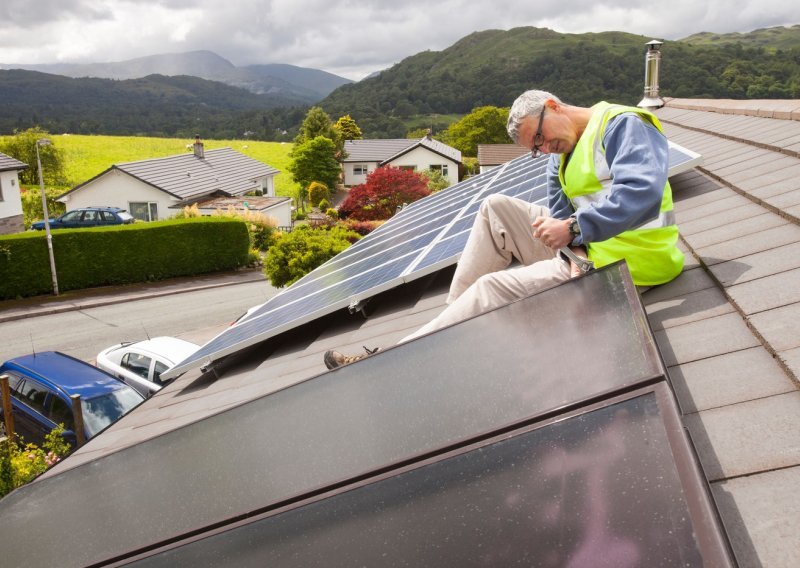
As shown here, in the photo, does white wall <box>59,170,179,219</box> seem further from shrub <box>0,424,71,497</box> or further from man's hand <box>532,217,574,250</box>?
man's hand <box>532,217,574,250</box>

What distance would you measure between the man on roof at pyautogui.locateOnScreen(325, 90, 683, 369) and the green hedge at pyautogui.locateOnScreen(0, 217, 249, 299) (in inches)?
1055

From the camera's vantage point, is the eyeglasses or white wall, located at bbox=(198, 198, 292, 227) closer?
the eyeglasses

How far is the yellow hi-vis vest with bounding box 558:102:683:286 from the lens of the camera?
129 inches

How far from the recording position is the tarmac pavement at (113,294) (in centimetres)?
2527

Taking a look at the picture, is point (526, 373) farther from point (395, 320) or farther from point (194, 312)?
point (194, 312)

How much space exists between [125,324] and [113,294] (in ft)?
18.0

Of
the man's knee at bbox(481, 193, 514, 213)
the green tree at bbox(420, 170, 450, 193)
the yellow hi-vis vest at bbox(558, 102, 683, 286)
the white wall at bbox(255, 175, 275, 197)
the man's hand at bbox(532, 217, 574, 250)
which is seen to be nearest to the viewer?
the man's hand at bbox(532, 217, 574, 250)

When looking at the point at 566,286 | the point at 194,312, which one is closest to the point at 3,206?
the point at 194,312

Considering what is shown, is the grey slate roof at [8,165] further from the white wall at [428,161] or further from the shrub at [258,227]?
the white wall at [428,161]

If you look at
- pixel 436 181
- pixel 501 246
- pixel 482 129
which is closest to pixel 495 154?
pixel 436 181

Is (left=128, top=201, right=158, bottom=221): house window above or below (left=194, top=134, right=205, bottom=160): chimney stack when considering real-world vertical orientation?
below

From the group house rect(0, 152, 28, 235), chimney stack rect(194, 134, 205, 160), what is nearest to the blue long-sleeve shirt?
house rect(0, 152, 28, 235)

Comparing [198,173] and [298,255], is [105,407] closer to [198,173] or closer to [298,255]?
[298,255]

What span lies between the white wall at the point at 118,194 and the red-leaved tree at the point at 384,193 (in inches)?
524
